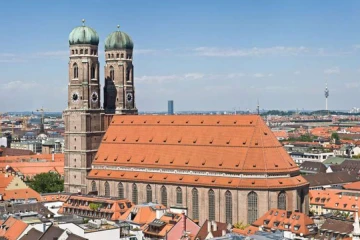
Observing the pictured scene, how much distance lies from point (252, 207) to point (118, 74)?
5241 centimetres

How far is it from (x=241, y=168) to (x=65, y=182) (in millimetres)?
47309

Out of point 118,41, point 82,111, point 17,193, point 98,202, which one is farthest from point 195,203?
point 118,41

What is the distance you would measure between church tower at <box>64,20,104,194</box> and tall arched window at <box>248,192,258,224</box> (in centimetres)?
4185

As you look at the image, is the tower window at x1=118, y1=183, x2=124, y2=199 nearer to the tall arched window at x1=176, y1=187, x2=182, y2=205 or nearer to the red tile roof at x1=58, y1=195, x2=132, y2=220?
the red tile roof at x1=58, y1=195, x2=132, y2=220

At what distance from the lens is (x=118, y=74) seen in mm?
150250

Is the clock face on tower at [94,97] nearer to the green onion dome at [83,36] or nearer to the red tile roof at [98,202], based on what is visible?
the green onion dome at [83,36]

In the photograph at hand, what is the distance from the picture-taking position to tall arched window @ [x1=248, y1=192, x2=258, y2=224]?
115188mm

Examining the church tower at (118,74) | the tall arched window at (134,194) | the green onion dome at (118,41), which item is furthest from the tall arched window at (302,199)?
the green onion dome at (118,41)

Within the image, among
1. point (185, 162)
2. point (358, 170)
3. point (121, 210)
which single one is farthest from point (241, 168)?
point (358, 170)

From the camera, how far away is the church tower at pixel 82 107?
13975 cm

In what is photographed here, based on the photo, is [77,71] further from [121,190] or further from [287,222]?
[287,222]

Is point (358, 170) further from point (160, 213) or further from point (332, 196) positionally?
point (160, 213)

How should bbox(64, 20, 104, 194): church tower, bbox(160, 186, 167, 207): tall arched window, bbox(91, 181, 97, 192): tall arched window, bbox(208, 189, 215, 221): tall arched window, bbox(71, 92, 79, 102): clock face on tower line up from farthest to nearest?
bbox(71, 92, 79, 102): clock face on tower < bbox(64, 20, 104, 194): church tower < bbox(91, 181, 97, 192): tall arched window < bbox(160, 186, 167, 207): tall arched window < bbox(208, 189, 215, 221): tall arched window

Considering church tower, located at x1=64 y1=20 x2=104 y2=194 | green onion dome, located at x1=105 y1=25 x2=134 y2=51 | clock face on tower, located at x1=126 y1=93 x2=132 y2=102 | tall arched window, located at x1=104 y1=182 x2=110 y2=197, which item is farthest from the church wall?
green onion dome, located at x1=105 y1=25 x2=134 y2=51
